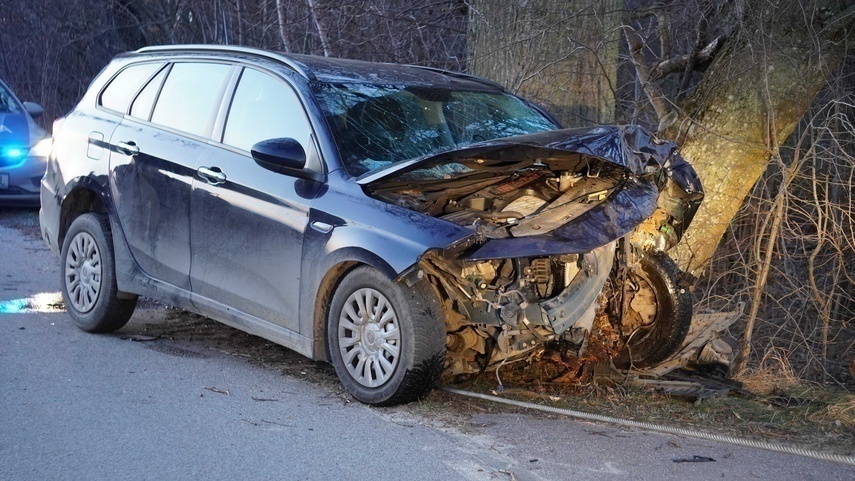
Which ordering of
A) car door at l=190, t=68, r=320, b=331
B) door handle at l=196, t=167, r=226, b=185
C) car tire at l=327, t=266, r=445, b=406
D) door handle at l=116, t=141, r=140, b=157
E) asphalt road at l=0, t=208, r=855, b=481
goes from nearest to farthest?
asphalt road at l=0, t=208, r=855, b=481 < car tire at l=327, t=266, r=445, b=406 < car door at l=190, t=68, r=320, b=331 < door handle at l=196, t=167, r=226, b=185 < door handle at l=116, t=141, r=140, b=157

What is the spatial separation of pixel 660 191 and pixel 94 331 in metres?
4.03

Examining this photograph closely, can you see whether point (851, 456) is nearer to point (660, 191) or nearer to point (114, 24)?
point (660, 191)

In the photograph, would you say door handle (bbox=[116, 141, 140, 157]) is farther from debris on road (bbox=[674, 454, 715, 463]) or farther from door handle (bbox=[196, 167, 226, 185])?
debris on road (bbox=[674, 454, 715, 463])

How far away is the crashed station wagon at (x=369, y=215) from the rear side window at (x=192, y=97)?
0.02 m

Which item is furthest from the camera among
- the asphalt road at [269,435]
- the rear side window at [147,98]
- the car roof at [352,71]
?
the rear side window at [147,98]

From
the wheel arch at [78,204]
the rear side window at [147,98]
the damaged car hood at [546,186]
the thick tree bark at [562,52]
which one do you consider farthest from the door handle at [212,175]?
the thick tree bark at [562,52]

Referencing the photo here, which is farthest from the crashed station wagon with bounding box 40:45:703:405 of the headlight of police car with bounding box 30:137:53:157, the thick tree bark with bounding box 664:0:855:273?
the headlight of police car with bounding box 30:137:53:157

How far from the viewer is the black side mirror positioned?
588cm

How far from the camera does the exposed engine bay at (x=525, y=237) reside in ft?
17.9

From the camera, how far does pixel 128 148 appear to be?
23.1 feet

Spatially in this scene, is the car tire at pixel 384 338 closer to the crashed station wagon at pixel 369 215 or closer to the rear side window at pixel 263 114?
the crashed station wagon at pixel 369 215

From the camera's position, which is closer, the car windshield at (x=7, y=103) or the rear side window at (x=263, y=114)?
the rear side window at (x=263, y=114)

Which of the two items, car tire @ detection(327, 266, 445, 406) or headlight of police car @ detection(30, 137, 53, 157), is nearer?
car tire @ detection(327, 266, 445, 406)

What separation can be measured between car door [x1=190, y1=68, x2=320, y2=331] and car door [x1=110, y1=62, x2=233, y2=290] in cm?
16
